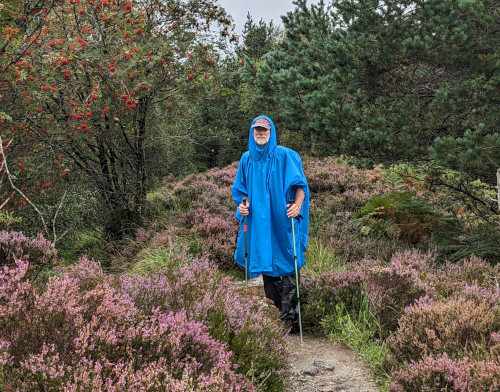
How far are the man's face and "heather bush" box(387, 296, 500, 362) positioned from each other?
7.47ft

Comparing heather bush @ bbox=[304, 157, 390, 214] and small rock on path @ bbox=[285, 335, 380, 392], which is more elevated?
heather bush @ bbox=[304, 157, 390, 214]

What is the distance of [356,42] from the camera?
662 centimetres

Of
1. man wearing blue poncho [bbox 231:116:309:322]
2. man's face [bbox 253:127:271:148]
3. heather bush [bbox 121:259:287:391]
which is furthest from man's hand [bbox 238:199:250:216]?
heather bush [bbox 121:259:287:391]

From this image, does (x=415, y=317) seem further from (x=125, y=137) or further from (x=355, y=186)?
(x=355, y=186)

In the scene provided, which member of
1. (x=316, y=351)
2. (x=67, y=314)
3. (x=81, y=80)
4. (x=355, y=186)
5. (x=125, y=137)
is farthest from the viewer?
(x=355, y=186)

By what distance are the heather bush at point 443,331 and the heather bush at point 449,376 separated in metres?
0.17

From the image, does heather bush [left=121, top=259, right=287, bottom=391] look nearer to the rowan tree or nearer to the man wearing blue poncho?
the man wearing blue poncho

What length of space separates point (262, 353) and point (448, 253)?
17.0 ft

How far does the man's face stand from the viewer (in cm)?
484

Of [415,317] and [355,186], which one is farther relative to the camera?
[355,186]

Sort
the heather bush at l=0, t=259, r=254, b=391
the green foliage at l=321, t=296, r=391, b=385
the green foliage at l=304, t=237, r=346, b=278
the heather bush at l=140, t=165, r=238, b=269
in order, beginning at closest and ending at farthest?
1. the heather bush at l=0, t=259, r=254, b=391
2. the green foliage at l=321, t=296, r=391, b=385
3. the green foliage at l=304, t=237, r=346, b=278
4. the heather bush at l=140, t=165, r=238, b=269

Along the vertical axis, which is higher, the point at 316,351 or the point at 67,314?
the point at 67,314

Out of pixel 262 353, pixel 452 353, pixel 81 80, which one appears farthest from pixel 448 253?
pixel 81 80

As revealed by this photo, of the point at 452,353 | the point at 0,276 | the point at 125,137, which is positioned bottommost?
the point at 452,353
